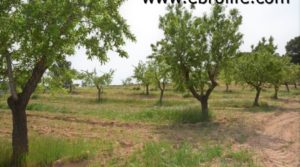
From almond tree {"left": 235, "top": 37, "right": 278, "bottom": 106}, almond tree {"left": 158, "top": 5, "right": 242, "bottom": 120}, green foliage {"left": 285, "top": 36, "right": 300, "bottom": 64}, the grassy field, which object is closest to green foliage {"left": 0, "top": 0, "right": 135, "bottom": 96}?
the grassy field

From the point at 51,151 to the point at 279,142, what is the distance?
880cm

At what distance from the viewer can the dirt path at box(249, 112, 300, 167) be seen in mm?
12719

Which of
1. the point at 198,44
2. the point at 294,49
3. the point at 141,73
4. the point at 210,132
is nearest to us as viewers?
the point at 210,132

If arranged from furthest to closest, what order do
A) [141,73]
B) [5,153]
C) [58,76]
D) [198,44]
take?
[141,73]
[198,44]
[58,76]
[5,153]

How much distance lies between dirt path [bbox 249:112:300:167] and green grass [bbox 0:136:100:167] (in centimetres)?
572

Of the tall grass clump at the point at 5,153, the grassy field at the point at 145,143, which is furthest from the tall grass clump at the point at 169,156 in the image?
the tall grass clump at the point at 5,153

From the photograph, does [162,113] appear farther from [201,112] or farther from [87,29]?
[87,29]

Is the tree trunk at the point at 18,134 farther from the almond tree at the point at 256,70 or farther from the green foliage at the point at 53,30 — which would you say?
the almond tree at the point at 256,70

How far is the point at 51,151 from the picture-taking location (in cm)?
1365

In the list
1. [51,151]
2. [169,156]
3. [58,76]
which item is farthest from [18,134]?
[169,156]

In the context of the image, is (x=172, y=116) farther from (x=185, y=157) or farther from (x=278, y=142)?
(x=185, y=157)

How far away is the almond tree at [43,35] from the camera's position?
11.8 meters

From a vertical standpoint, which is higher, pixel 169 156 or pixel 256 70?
pixel 256 70

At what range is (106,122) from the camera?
23.8m
